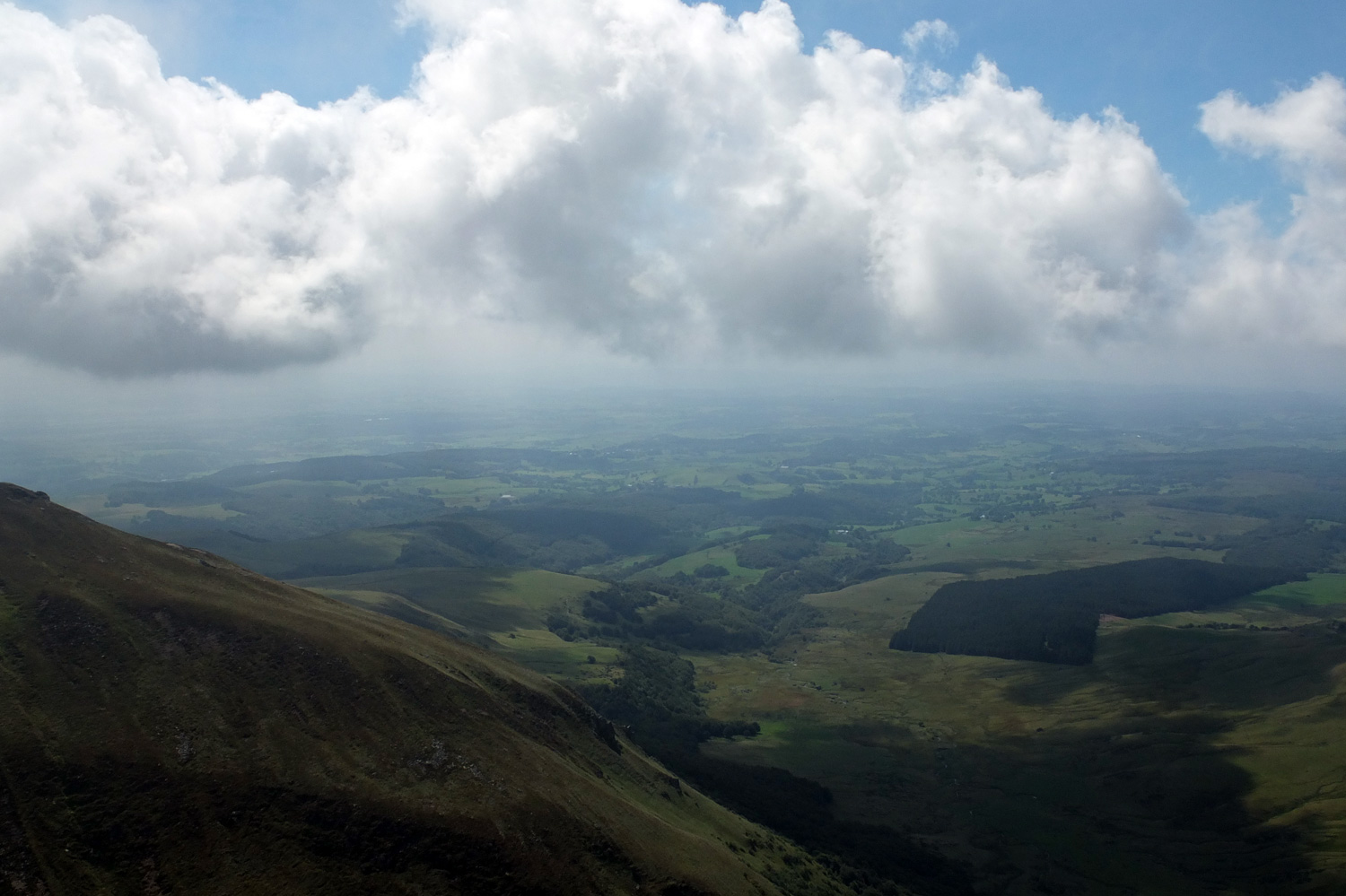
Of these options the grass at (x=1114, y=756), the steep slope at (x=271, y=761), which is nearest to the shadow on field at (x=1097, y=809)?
the grass at (x=1114, y=756)

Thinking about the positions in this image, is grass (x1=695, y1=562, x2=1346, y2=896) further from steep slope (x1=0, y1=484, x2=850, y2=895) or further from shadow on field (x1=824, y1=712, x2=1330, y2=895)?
steep slope (x1=0, y1=484, x2=850, y2=895)

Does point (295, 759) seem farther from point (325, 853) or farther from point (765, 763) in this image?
point (765, 763)

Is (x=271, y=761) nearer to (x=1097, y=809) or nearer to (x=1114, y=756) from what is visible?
(x=1097, y=809)

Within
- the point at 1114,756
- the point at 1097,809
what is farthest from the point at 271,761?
the point at 1114,756

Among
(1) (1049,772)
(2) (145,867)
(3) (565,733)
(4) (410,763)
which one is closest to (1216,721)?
(1) (1049,772)

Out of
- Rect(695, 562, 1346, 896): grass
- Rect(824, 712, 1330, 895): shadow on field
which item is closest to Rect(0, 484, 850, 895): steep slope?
Rect(824, 712, 1330, 895): shadow on field

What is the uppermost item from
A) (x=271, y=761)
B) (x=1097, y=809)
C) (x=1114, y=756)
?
(x=271, y=761)

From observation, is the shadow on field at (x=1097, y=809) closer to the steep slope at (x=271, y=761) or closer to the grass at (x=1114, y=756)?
the grass at (x=1114, y=756)

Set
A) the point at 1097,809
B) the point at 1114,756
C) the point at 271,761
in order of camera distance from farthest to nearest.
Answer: the point at 1114,756 < the point at 1097,809 < the point at 271,761
